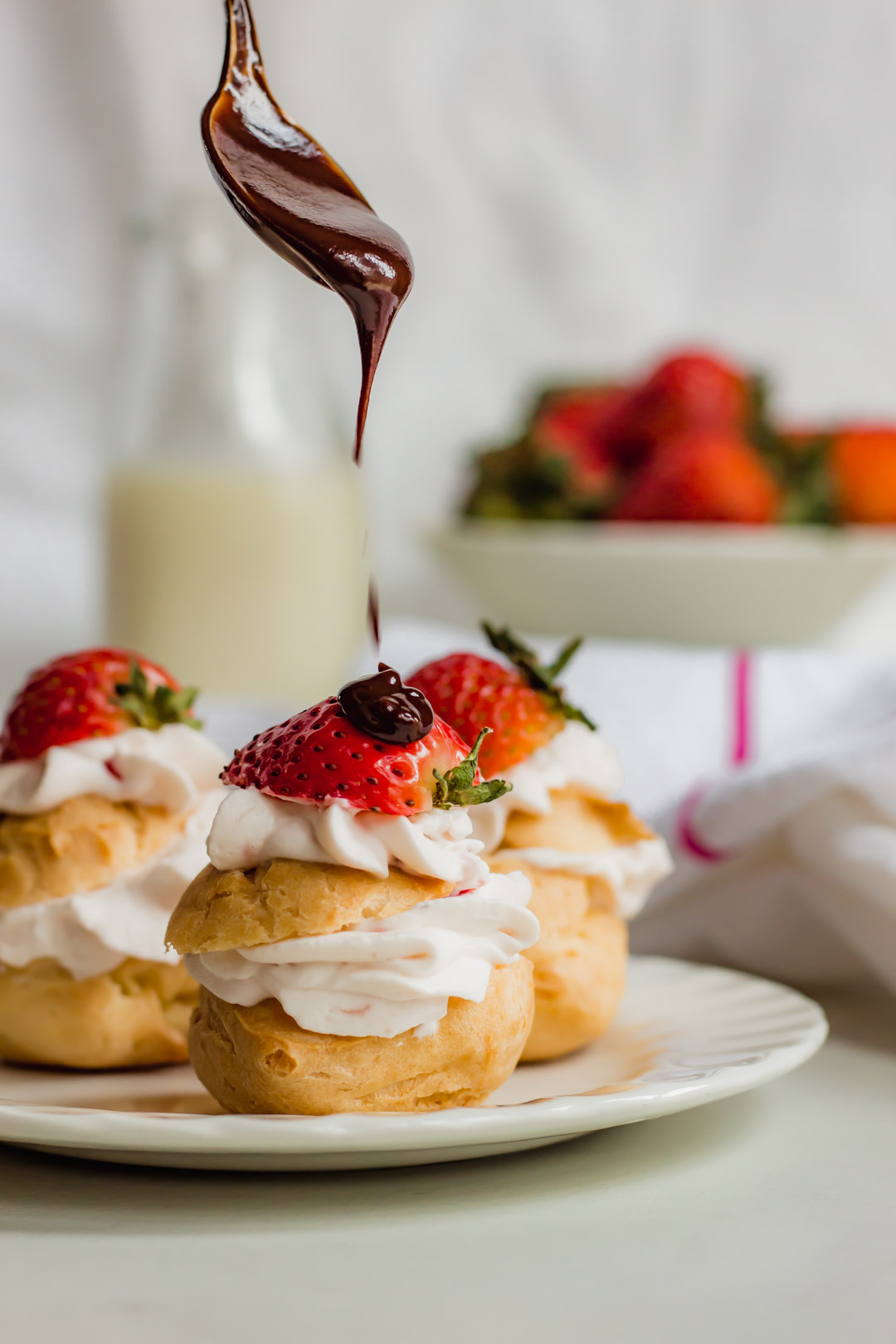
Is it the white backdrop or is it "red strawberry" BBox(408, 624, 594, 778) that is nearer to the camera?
"red strawberry" BBox(408, 624, 594, 778)

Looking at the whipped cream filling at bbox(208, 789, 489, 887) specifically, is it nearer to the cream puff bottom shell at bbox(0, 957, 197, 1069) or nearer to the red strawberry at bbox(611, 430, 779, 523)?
the cream puff bottom shell at bbox(0, 957, 197, 1069)

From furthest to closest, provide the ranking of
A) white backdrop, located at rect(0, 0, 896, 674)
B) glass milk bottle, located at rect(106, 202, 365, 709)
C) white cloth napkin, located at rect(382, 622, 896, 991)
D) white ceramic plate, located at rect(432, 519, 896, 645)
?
1. white backdrop, located at rect(0, 0, 896, 674)
2. glass milk bottle, located at rect(106, 202, 365, 709)
3. white ceramic plate, located at rect(432, 519, 896, 645)
4. white cloth napkin, located at rect(382, 622, 896, 991)

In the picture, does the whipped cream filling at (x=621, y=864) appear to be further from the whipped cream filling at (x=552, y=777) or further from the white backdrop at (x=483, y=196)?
the white backdrop at (x=483, y=196)

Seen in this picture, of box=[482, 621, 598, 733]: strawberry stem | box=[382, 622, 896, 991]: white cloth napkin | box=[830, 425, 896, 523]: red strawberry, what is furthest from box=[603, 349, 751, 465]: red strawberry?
box=[482, 621, 598, 733]: strawberry stem

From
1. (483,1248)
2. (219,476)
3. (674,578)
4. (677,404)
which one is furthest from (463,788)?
(677,404)

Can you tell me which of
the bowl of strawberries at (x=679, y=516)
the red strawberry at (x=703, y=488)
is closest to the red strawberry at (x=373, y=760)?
the bowl of strawberries at (x=679, y=516)

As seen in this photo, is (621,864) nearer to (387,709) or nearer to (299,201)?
(387,709)
